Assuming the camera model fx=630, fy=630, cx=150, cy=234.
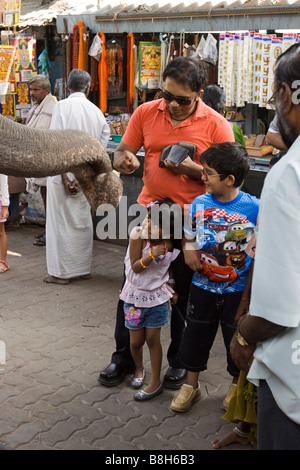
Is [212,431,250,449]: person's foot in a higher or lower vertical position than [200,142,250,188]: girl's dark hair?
lower

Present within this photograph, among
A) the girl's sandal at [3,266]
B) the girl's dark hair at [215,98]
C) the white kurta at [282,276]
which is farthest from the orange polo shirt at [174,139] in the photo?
the girl's sandal at [3,266]

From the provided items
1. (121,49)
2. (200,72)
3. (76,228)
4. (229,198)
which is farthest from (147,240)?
(121,49)

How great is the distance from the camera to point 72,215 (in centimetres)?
685

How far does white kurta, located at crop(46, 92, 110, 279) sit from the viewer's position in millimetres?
6734

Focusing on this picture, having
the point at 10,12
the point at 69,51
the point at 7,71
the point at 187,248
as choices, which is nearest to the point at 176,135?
the point at 187,248

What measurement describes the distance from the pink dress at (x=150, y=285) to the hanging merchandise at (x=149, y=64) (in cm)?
413

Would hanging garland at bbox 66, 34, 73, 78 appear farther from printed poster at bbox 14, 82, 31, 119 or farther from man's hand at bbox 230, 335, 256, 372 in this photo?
man's hand at bbox 230, 335, 256, 372

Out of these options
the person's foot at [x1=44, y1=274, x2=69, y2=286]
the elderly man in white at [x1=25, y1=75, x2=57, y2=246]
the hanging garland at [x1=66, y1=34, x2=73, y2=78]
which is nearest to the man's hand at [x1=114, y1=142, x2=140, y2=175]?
the person's foot at [x1=44, y1=274, x2=69, y2=286]

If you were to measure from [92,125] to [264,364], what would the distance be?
16.4ft

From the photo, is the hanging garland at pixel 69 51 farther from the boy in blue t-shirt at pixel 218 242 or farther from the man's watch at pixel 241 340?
the man's watch at pixel 241 340

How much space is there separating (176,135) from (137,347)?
4.86 ft

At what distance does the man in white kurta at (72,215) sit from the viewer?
6.66 meters

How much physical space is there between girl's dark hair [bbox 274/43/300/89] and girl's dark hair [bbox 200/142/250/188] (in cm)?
163

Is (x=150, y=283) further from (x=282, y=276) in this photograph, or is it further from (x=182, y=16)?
(x=182, y=16)
